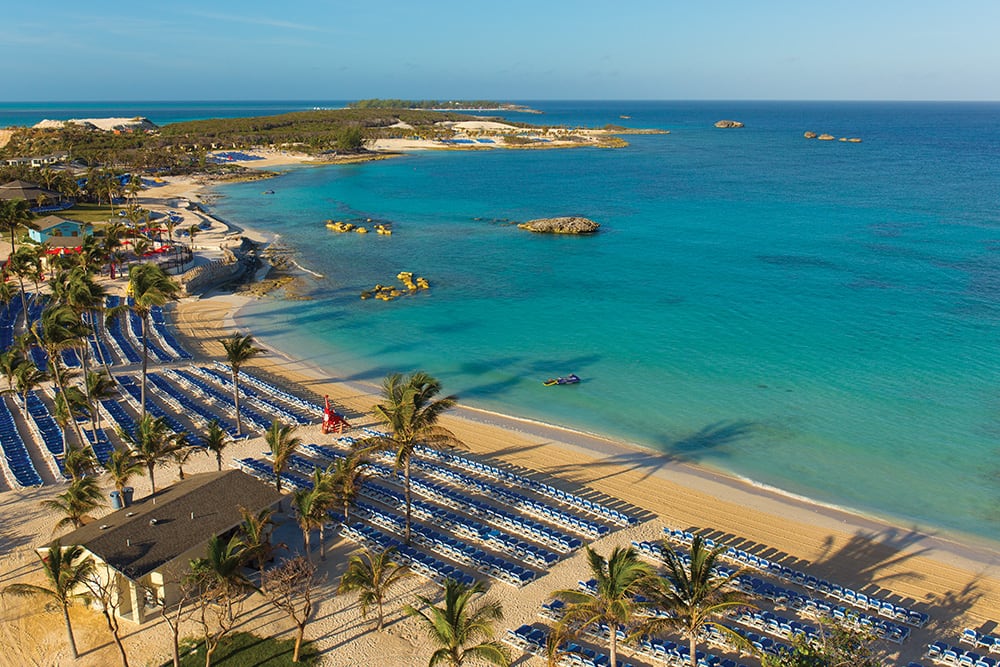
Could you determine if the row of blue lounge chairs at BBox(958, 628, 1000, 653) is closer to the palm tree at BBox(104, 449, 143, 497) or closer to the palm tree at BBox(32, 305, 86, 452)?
the palm tree at BBox(104, 449, 143, 497)

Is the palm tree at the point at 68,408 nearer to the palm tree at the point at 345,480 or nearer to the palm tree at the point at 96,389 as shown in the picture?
the palm tree at the point at 96,389

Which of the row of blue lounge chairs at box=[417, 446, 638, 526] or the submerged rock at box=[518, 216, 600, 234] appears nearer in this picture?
the row of blue lounge chairs at box=[417, 446, 638, 526]

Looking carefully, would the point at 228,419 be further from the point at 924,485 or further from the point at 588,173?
the point at 588,173

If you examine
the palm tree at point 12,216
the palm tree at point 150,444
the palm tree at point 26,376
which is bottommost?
the palm tree at point 150,444

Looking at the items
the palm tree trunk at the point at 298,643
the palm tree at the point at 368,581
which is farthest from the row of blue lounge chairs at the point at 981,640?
the palm tree trunk at the point at 298,643

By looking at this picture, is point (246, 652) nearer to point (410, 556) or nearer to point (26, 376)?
point (410, 556)

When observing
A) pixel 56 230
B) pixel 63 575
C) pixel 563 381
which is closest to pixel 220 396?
pixel 563 381

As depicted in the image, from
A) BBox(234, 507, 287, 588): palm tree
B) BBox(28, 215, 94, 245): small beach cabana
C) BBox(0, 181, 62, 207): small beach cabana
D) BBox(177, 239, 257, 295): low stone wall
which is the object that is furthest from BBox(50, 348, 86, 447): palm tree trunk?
BBox(0, 181, 62, 207): small beach cabana
